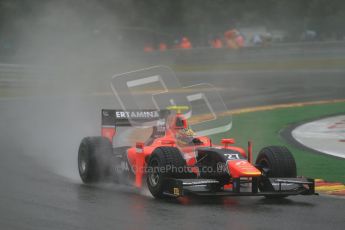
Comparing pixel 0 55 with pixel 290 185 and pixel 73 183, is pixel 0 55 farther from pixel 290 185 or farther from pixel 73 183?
pixel 290 185

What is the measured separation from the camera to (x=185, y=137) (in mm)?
11625

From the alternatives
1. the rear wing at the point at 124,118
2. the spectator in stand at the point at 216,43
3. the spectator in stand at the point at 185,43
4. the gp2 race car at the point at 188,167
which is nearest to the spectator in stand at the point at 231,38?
the spectator in stand at the point at 216,43

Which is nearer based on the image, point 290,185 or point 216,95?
point 290,185

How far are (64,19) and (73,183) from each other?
15803mm

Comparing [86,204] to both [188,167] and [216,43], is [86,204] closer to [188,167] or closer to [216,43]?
[188,167]

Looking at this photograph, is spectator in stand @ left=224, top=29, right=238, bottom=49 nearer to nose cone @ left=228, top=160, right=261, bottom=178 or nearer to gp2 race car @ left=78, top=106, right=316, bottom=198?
gp2 race car @ left=78, top=106, right=316, bottom=198

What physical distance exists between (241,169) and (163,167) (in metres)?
1.02

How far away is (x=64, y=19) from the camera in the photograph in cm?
2741

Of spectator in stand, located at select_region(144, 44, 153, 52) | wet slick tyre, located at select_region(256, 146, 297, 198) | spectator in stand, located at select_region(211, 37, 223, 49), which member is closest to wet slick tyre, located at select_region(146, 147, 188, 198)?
wet slick tyre, located at select_region(256, 146, 297, 198)

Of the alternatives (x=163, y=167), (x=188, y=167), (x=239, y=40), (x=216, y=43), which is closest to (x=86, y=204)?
(x=163, y=167)

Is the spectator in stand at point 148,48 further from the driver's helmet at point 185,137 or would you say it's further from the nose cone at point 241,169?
the nose cone at point 241,169

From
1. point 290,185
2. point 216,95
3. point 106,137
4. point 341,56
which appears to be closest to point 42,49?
point 216,95

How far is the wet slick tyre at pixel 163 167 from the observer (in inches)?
410

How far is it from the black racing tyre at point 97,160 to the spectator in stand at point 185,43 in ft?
88.8
